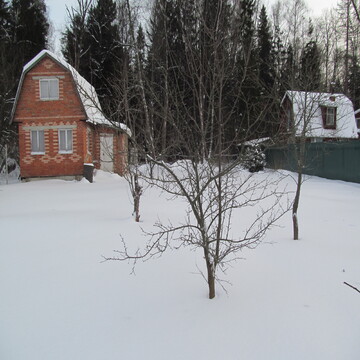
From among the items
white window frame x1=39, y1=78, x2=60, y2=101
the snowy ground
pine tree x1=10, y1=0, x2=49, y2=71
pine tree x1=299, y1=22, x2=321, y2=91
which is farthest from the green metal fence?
pine tree x1=10, y1=0, x2=49, y2=71

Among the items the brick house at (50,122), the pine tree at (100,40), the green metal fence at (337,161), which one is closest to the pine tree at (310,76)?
the green metal fence at (337,161)

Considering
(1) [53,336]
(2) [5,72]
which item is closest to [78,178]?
(2) [5,72]

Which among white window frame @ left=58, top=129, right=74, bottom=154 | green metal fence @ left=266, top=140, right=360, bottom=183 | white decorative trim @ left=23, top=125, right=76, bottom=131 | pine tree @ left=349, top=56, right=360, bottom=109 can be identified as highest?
pine tree @ left=349, top=56, right=360, bottom=109

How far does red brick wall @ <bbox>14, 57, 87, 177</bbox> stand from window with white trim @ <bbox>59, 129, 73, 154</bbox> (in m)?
Result: 0.18

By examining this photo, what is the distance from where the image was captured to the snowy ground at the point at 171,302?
2.30 metres

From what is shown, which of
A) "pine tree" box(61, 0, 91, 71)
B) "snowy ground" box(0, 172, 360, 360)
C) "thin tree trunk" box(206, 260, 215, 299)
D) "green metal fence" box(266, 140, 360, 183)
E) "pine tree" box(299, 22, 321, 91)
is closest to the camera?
"snowy ground" box(0, 172, 360, 360)

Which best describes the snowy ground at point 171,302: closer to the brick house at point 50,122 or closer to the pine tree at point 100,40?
the brick house at point 50,122

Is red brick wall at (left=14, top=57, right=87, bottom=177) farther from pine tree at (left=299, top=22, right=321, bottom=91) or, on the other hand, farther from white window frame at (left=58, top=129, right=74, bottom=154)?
pine tree at (left=299, top=22, right=321, bottom=91)

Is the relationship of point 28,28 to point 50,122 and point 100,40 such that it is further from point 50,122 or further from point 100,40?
point 50,122

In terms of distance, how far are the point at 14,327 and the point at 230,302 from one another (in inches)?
72.5

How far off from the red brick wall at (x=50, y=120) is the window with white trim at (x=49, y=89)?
0.17 metres

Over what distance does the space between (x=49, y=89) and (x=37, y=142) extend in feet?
8.11

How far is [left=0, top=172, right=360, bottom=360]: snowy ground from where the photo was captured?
90.7 inches

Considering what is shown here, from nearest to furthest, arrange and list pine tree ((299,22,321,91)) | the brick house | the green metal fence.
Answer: pine tree ((299,22,321,91)), the green metal fence, the brick house
